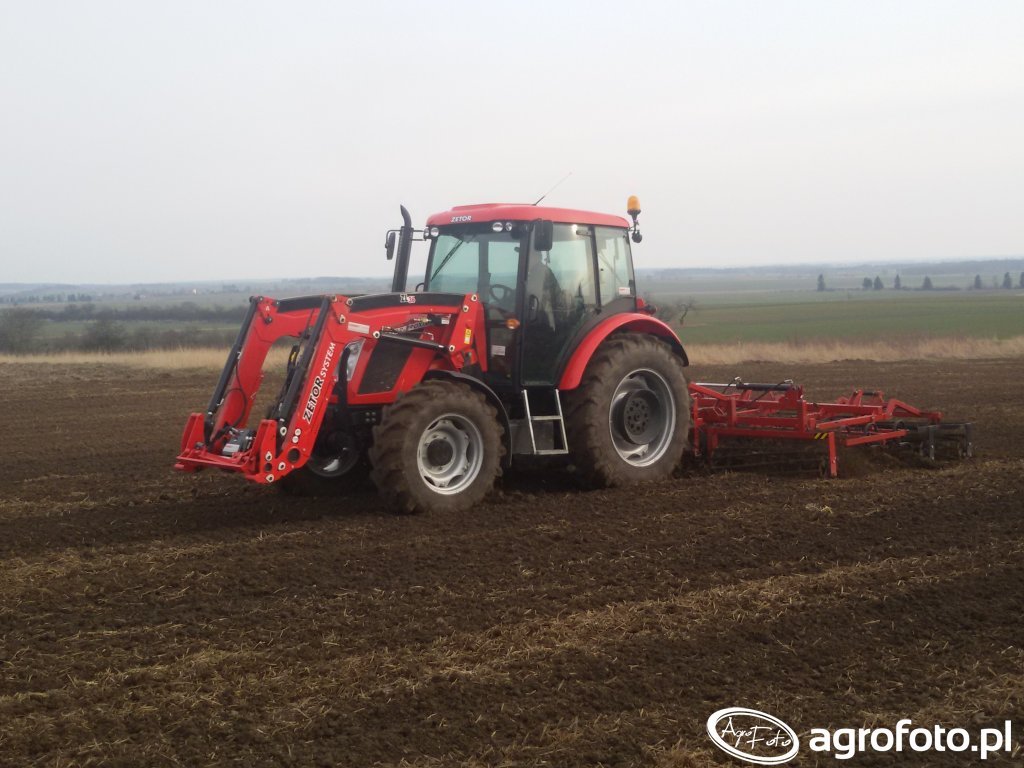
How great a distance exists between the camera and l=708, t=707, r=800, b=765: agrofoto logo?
12.7ft

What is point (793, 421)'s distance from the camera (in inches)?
355

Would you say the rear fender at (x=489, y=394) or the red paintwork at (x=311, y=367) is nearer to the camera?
the red paintwork at (x=311, y=367)

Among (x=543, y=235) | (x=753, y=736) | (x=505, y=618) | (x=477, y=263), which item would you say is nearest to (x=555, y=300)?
(x=543, y=235)

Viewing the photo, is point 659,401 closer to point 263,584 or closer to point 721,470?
point 721,470

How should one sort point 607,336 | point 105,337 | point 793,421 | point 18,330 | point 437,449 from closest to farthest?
point 437,449 < point 607,336 < point 793,421 < point 105,337 < point 18,330

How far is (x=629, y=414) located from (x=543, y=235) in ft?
5.50

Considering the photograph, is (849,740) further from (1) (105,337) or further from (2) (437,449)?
(1) (105,337)

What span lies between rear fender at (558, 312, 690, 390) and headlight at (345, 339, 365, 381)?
1678mm

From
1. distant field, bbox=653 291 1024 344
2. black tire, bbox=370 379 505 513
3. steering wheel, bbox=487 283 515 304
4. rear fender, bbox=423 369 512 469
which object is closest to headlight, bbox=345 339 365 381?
black tire, bbox=370 379 505 513

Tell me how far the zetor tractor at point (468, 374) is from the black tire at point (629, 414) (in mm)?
12

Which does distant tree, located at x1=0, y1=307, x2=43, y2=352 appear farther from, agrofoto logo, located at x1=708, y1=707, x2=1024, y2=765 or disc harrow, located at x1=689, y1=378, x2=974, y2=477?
agrofoto logo, located at x1=708, y1=707, x2=1024, y2=765

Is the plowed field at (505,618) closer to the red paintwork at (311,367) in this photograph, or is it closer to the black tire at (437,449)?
the black tire at (437,449)

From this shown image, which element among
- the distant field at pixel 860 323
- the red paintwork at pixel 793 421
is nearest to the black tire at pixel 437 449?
the red paintwork at pixel 793 421

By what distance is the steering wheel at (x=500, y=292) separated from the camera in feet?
27.2
